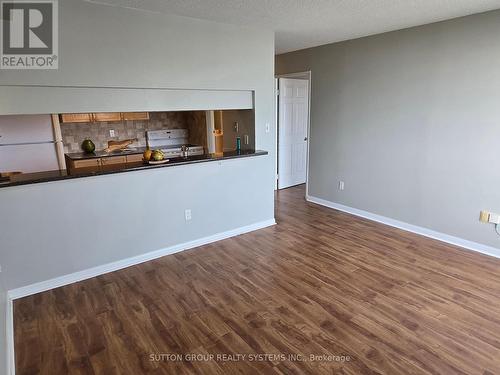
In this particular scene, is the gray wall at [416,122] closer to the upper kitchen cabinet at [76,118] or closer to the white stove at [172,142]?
the white stove at [172,142]

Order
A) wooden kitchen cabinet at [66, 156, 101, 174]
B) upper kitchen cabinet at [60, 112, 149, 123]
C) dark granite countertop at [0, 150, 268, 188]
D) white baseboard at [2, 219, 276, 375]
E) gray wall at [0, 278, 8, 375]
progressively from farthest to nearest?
upper kitchen cabinet at [60, 112, 149, 123], wooden kitchen cabinet at [66, 156, 101, 174], dark granite countertop at [0, 150, 268, 188], white baseboard at [2, 219, 276, 375], gray wall at [0, 278, 8, 375]

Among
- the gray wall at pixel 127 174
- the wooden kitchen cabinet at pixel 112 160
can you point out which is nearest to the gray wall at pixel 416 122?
the gray wall at pixel 127 174

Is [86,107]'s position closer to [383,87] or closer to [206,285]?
[206,285]

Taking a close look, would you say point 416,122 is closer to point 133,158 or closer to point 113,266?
point 113,266

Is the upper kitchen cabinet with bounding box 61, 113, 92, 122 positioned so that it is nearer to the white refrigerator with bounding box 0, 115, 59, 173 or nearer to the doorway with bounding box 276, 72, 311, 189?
the white refrigerator with bounding box 0, 115, 59, 173

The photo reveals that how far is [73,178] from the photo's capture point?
278 cm

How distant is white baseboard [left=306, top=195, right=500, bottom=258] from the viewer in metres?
3.41

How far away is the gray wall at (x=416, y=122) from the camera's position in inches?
128

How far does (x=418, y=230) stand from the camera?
397 centimetres

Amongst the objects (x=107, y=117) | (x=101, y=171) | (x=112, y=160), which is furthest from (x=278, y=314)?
(x=107, y=117)

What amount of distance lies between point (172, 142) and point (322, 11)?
361 centimetres

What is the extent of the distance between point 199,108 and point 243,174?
0.94 m

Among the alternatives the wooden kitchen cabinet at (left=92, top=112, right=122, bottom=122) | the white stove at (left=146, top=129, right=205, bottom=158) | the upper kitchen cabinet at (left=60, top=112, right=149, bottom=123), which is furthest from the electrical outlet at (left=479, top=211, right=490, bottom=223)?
the wooden kitchen cabinet at (left=92, top=112, right=122, bottom=122)

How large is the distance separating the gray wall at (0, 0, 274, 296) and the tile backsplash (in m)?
2.41
